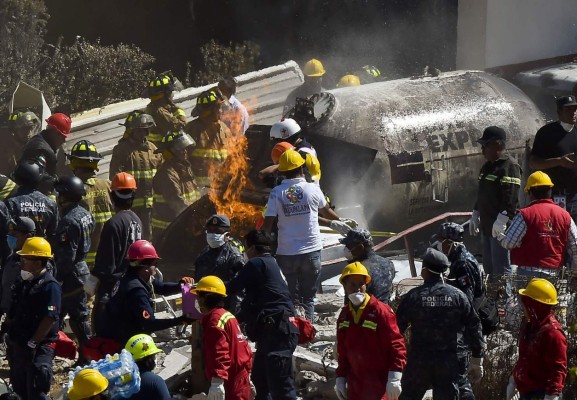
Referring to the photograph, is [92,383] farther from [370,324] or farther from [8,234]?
[8,234]

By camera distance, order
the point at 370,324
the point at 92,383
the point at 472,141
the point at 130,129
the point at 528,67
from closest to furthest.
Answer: the point at 92,383 < the point at 370,324 < the point at 130,129 < the point at 472,141 < the point at 528,67

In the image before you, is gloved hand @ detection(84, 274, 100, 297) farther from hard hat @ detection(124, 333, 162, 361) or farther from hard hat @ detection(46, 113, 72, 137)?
hard hat @ detection(46, 113, 72, 137)

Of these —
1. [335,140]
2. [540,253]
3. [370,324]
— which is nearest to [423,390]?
[370,324]

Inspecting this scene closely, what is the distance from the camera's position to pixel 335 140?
14.0 metres

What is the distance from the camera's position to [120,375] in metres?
7.05

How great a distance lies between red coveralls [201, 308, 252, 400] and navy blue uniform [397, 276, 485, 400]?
45.2 inches

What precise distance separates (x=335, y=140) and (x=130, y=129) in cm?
243

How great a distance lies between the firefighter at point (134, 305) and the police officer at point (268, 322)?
0.57 meters

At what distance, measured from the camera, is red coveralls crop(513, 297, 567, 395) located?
787 cm

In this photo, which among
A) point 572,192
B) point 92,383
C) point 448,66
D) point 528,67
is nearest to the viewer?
point 92,383

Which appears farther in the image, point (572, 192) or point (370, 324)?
point (572, 192)

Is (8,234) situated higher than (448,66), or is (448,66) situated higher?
(448,66)

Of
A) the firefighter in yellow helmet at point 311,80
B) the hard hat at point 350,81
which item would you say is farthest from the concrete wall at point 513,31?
the firefighter in yellow helmet at point 311,80

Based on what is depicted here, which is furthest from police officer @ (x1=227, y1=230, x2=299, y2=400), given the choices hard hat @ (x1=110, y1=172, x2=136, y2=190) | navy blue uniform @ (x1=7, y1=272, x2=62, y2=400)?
hard hat @ (x1=110, y1=172, x2=136, y2=190)
